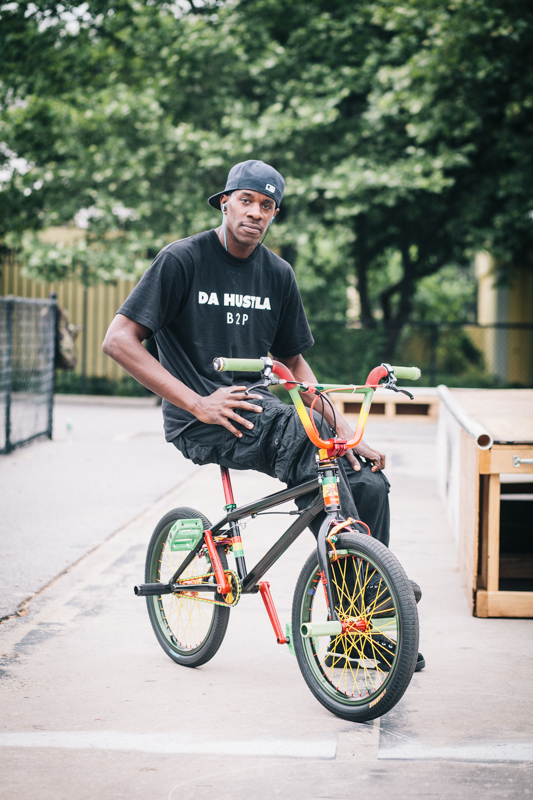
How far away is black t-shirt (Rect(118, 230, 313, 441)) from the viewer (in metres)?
3.61

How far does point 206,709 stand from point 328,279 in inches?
830

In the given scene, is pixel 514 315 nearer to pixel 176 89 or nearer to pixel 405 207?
pixel 405 207

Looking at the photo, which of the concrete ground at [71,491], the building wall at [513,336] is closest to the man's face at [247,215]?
the concrete ground at [71,491]

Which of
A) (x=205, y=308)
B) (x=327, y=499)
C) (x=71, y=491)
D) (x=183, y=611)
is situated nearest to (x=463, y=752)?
(x=327, y=499)

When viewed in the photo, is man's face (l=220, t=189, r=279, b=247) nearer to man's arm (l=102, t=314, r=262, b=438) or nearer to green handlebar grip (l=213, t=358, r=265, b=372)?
man's arm (l=102, t=314, r=262, b=438)

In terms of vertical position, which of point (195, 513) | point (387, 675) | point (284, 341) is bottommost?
point (387, 675)

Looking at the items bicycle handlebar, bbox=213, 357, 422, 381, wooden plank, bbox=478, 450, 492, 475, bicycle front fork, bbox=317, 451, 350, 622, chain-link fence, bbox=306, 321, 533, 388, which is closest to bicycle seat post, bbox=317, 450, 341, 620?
bicycle front fork, bbox=317, 451, 350, 622

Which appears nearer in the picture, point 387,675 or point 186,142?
point 387,675

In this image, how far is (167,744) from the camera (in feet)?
10.5

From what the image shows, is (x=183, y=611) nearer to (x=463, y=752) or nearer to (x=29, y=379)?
(x=463, y=752)

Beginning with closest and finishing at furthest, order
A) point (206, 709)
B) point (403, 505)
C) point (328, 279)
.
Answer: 1. point (206, 709)
2. point (403, 505)
3. point (328, 279)

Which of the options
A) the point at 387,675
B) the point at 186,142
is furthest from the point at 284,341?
the point at 186,142

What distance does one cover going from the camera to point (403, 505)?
7852 mm

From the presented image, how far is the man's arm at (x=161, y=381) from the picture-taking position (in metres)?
3.46
